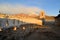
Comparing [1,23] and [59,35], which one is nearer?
[59,35]

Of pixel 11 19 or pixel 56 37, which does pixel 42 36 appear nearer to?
pixel 56 37

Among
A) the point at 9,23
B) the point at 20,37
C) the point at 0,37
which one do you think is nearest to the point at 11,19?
the point at 9,23

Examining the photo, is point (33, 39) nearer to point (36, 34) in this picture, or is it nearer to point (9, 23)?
point (36, 34)

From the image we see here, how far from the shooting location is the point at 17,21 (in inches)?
1938

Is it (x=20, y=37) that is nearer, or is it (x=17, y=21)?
(x=20, y=37)

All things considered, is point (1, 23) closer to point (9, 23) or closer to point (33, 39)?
point (9, 23)

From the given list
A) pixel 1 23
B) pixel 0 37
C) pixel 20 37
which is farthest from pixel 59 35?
pixel 1 23

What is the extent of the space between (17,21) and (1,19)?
4.84 m

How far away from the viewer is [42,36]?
24812 millimetres

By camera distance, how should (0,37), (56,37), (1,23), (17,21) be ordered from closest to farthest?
(56,37)
(0,37)
(1,23)
(17,21)

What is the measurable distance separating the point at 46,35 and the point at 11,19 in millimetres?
24793

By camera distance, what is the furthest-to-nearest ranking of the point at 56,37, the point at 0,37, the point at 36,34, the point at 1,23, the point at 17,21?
the point at 17,21
the point at 1,23
the point at 0,37
the point at 36,34
the point at 56,37

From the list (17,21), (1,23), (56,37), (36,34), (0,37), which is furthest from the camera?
(17,21)

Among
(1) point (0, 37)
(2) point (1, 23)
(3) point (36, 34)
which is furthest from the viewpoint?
(2) point (1, 23)
